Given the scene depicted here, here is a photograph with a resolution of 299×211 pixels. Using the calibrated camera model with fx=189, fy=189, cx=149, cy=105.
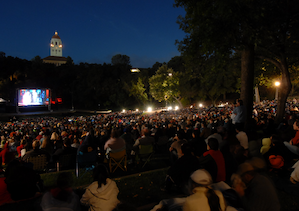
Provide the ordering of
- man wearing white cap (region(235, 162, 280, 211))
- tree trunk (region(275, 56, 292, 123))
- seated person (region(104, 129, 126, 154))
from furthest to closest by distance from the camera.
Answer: tree trunk (region(275, 56, 292, 123)) → seated person (region(104, 129, 126, 154)) → man wearing white cap (region(235, 162, 280, 211))

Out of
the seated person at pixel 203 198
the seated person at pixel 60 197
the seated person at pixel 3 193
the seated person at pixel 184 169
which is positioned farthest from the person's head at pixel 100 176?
the seated person at pixel 3 193

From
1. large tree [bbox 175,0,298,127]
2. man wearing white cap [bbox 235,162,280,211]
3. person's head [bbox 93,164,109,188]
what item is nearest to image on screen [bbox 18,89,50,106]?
large tree [bbox 175,0,298,127]

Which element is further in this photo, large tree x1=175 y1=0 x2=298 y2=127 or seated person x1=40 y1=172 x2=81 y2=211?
large tree x1=175 y1=0 x2=298 y2=127

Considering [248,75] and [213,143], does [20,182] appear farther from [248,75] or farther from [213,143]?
[248,75]

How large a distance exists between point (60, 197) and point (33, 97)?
110 feet

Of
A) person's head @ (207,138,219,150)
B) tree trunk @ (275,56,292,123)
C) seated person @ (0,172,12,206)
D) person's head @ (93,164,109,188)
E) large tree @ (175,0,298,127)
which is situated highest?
large tree @ (175,0,298,127)

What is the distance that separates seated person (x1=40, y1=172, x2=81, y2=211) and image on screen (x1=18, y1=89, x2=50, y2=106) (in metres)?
32.8

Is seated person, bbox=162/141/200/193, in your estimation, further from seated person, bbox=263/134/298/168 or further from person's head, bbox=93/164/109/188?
seated person, bbox=263/134/298/168

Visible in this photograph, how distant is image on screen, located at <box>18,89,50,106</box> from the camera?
29584mm

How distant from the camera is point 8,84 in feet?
137

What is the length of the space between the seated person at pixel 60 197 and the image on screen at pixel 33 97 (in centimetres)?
3283

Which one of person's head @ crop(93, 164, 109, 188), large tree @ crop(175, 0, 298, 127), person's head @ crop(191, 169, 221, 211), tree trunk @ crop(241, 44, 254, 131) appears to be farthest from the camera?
tree trunk @ crop(241, 44, 254, 131)

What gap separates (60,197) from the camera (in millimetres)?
2420

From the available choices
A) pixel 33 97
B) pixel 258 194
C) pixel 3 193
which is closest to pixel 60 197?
pixel 3 193
